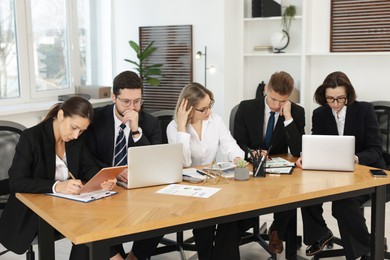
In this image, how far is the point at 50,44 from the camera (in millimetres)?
5617

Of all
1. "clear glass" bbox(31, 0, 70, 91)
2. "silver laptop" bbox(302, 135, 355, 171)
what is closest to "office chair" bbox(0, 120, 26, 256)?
"silver laptop" bbox(302, 135, 355, 171)

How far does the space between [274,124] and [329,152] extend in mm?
667

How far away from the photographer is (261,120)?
381cm

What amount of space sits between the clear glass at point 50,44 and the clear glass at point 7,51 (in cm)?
29

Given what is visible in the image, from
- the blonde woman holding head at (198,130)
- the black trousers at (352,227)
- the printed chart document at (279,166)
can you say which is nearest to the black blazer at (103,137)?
the blonde woman holding head at (198,130)

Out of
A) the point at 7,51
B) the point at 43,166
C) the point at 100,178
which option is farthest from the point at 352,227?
the point at 7,51

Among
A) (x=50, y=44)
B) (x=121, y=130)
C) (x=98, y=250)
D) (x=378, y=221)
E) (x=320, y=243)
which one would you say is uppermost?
(x=50, y=44)

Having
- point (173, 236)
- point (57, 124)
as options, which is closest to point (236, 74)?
point (173, 236)

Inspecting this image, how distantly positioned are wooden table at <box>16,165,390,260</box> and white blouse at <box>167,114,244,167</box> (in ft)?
1.84

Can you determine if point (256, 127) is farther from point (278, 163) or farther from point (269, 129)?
point (278, 163)

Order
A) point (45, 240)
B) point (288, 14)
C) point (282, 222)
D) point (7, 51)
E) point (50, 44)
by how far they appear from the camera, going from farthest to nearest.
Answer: point (50, 44)
point (288, 14)
point (7, 51)
point (282, 222)
point (45, 240)

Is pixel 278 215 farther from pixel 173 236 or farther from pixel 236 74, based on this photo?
pixel 236 74

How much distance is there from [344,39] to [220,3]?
1.34 m

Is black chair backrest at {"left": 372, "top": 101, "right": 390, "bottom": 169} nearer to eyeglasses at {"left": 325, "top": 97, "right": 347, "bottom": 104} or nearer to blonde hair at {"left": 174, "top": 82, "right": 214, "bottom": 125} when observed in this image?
eyeglasses at {"left": 325, "top": 97, "right": 347, "bottom": 104}
